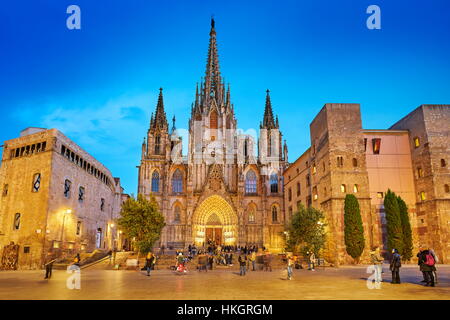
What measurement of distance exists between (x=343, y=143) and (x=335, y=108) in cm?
308

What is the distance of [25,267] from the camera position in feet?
80.5

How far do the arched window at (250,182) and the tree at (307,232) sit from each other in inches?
765

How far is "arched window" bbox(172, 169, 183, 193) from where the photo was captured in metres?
45.9

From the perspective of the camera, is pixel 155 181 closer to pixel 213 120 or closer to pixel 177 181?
pixel 177 181

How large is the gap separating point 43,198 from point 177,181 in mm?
21956

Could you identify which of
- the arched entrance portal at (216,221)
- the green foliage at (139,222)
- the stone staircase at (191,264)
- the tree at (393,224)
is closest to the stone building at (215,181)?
the arched entrance portal at (216,221)

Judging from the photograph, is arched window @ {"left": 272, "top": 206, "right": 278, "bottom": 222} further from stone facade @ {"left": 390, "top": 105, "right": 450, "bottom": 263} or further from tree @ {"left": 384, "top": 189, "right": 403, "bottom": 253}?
tree @ {"left": 384, "top": 189, "right": 403, "bottom": 253}

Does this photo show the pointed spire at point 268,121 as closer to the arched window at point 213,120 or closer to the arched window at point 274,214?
the arched window at point 213,120

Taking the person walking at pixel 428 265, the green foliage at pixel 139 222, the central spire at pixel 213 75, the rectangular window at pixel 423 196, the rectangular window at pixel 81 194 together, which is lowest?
the person walking at pixel 428 265

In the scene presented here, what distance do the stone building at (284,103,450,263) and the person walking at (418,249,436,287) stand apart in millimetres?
14992

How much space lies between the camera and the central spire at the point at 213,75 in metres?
52.6

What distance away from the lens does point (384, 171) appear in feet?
93.5
